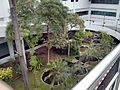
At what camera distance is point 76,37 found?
10.6 m

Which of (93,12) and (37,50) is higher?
(93,12)

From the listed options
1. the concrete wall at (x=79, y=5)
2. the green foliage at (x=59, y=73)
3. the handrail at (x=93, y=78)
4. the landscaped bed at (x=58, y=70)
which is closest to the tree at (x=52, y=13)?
the landscaped bed at (x=58, y=70)

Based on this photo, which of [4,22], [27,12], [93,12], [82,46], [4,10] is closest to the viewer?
[27,12]

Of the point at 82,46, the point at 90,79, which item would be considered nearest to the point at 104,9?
the point at 82,46

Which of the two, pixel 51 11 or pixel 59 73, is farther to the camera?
pixel 51 11

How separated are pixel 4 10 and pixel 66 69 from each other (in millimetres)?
6016

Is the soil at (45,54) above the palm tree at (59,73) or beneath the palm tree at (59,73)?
beneath

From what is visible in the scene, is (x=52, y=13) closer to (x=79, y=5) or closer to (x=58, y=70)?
(x=58, y=70)

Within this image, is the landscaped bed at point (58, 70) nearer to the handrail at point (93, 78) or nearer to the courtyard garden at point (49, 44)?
the courtyard garden at point (49, 44)

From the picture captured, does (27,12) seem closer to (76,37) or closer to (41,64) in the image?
(41,64)

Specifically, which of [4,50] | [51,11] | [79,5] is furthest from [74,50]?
[79,5]

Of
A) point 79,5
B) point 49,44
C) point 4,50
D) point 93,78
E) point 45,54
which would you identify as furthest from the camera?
point 79,5

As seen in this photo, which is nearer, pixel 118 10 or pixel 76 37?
pixel 76 37

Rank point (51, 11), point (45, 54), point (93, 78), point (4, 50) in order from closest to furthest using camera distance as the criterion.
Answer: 1. point (93, 78)
2. point (51, 11)
3. point (4, 50)
4. point (45, 54)
